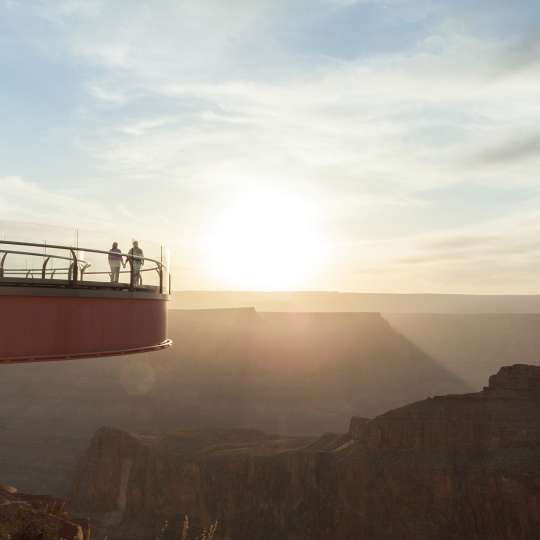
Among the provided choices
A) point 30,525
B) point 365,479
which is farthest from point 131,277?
point 365,479

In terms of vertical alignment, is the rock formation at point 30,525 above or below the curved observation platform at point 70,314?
below

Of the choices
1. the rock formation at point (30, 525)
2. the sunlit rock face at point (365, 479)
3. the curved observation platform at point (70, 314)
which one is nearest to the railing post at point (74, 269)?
the curved observation platform at point (70, 314)

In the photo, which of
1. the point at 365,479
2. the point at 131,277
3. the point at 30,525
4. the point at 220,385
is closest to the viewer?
the point at 131,277

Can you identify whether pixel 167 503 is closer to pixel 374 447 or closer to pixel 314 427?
pixel 374 447

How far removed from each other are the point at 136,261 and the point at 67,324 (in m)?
3.47

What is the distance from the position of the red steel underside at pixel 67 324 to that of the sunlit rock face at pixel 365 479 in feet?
163

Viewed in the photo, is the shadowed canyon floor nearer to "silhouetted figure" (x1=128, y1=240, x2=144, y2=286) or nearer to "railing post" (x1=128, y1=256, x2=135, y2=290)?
"silhouetted figure" (x1=128, y1=240, x2=144, y2=286)

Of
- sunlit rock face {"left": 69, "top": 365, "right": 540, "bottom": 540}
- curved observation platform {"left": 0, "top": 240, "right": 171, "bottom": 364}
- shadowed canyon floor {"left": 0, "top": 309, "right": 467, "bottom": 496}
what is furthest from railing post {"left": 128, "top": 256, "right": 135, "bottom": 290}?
shadowed canyon floor {"left": 0, "top": 309, "right": 467, "bottom": 496}

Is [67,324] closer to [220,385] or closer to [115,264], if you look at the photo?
[115,264]

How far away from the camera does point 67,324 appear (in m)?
12.0

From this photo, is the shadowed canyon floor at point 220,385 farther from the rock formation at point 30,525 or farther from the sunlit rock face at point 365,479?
the rock formation at point 30,525

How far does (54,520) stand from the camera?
25.5 meters

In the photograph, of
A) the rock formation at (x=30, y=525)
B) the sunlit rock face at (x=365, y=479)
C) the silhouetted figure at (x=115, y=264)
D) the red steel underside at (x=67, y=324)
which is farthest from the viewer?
the sunlit rock face at (x=365, y=479)

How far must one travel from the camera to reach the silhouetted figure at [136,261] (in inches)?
567
